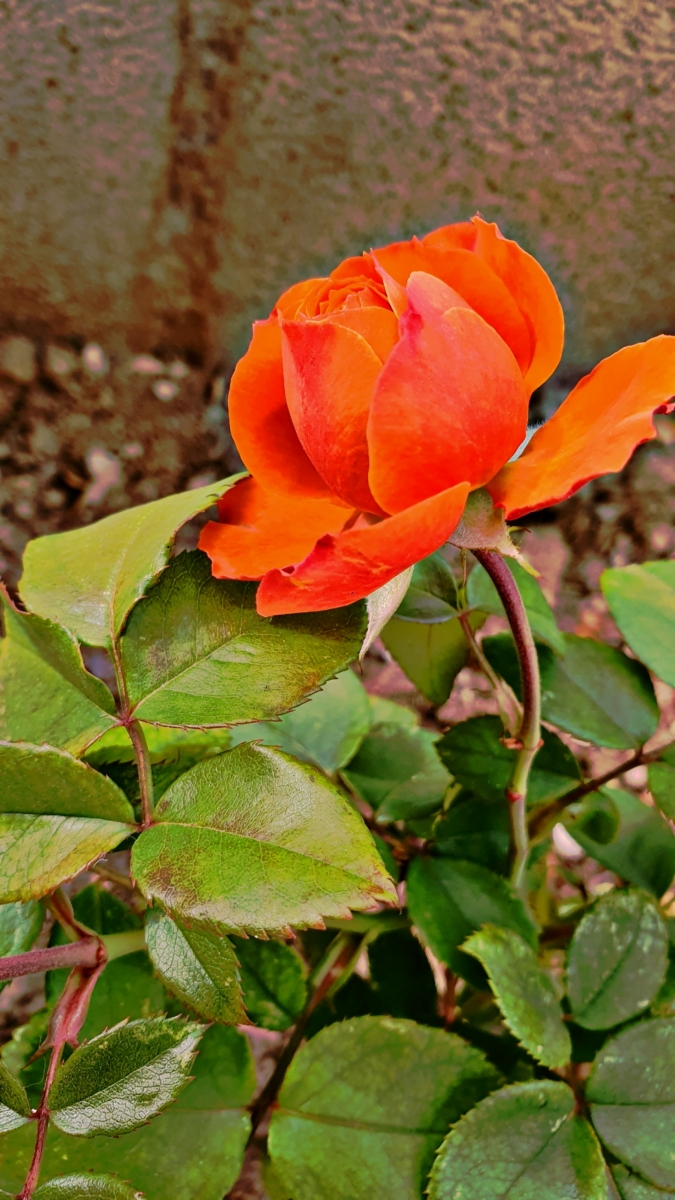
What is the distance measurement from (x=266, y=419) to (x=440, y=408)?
6 cm

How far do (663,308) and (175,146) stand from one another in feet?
1.46

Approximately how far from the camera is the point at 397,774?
397 millimetres

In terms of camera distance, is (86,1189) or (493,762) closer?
(86,1189)

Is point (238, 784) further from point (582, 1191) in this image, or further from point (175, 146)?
point (175, 146)

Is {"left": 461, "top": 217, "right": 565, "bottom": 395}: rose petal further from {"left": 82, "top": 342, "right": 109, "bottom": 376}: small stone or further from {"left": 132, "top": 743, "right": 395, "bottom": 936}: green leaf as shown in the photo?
{"left": 82, "top": 342, "right": 109, "bottom": 376}: small stone

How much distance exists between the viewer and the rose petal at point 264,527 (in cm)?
23

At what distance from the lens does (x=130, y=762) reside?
11.3 inches

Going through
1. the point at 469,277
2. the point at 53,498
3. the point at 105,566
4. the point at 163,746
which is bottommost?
the point at 53,498

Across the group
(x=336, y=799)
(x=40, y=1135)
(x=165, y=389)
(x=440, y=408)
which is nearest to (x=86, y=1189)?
(x=40, y=1135)

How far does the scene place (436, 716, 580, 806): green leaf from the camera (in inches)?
12.8

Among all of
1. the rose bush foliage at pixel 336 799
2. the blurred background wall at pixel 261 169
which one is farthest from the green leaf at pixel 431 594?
the blurred background wall at pixel 261 169

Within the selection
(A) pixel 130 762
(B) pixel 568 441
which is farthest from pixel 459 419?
(A) pixel 130 762

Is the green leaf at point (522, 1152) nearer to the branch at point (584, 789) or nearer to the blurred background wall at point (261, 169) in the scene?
the branch at point (584, 789)

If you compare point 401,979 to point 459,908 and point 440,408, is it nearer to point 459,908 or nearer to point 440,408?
point 459,908
